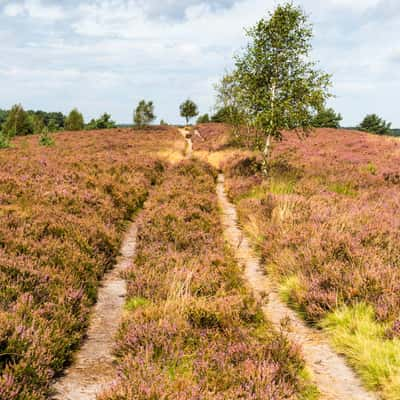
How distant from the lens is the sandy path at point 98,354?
371 centimetres

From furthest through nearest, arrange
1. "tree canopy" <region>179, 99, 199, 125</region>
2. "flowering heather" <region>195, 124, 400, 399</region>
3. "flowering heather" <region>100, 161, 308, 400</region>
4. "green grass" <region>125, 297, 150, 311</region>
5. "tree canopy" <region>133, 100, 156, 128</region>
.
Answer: "tree canopy" <region>179, 99, 199, 125</region>, "tree canopy" <region>133, 100, 156, 128</region>, "green grass" <region>125, 297, 150, 311</region>, "flowering heather" <region>195, 124, 400, 399</region>, "flowering heather" <region>100, 161, 308, 400</region>

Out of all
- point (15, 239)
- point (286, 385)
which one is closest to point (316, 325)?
point (286, 385)

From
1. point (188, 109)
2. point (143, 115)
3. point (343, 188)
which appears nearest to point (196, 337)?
point (343, 188)

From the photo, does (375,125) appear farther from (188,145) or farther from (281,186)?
(281,186)

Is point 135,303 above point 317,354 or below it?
above

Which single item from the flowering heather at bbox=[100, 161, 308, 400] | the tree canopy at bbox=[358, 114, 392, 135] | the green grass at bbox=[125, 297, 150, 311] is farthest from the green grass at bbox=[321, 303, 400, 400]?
the tree canopy at bbox=[358, 114, 392, 135]

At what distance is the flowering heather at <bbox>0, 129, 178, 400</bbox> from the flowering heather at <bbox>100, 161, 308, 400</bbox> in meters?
0.73

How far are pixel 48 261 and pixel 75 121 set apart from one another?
7783 cm

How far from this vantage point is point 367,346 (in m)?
4.47

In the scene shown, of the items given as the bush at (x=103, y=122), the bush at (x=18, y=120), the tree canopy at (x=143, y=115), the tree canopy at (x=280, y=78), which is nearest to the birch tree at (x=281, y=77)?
the tree canopy at (x=280, y=78)

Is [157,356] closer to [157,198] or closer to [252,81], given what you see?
[157,198]

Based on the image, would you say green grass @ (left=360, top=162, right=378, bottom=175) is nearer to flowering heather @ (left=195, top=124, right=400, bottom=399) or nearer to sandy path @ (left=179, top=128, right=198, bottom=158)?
flowering heather @ (left=195, top=124, right=400, bottom=399)

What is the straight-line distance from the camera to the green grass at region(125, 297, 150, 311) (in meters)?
5.54

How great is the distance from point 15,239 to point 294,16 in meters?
15.4
